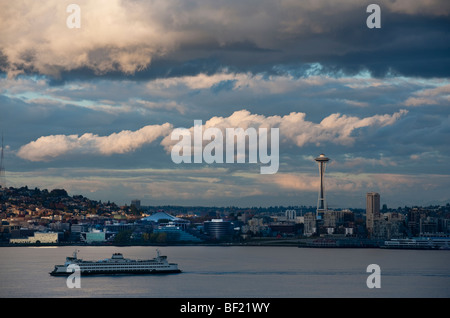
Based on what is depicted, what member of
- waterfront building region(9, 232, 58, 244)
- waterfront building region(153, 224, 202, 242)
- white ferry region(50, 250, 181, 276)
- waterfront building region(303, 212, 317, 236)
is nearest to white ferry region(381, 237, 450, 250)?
waterfront building region(153, 224, 202, 242)

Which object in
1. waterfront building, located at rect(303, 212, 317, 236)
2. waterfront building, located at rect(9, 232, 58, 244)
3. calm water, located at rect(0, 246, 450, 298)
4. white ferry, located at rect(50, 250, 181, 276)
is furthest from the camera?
waterfront building, located at rect(303, 212, 317, 236)

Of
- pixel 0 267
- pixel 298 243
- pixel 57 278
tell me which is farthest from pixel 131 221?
pixel 57 278

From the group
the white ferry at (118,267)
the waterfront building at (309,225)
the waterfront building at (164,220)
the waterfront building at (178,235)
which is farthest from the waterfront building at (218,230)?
the white ferry at (118,267)

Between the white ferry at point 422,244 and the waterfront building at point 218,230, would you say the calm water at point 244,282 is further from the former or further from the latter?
the waterfront building at point 218,230

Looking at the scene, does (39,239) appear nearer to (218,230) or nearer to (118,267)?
(218,230)

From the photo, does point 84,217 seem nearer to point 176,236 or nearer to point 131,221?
point 131,221

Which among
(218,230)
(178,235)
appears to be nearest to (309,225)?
(218,230)

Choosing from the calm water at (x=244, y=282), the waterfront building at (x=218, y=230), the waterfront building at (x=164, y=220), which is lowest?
the calm water at (x=244, y=282)

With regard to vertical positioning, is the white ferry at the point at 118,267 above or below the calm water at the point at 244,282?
above

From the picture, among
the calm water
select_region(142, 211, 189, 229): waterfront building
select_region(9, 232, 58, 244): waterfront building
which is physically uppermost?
select_region(142, 211, 189, 229): waterfront building

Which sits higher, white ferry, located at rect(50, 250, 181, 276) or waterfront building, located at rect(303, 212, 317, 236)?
waterfront building, located at rect(303, 212, 317, 236)

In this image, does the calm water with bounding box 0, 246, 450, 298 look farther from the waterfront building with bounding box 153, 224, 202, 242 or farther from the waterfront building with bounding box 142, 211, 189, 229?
the waterfront building with bounding box 142, 211, 189, 229

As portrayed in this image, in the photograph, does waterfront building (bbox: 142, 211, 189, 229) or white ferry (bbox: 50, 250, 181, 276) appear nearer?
white ferry (bbox: 50, 250, 181, 276)
